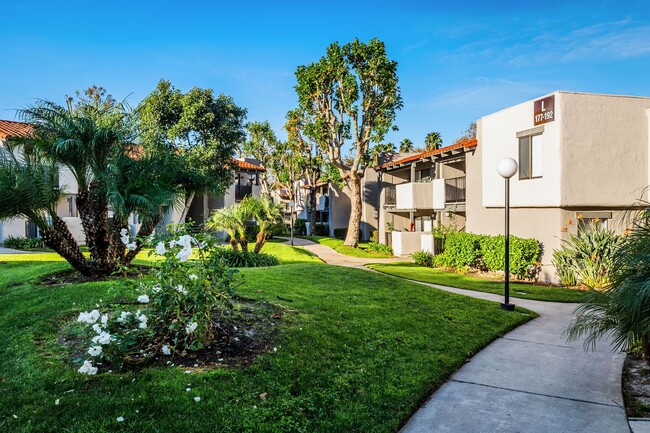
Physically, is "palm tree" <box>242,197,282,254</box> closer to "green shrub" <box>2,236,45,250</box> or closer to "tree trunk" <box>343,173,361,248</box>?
"tree trunk" <box>343,173,361,248</box>

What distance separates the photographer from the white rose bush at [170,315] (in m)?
4.37

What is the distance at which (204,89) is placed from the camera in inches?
1099

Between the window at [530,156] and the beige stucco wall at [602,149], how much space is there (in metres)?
1.09

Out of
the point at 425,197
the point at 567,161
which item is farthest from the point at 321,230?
the point at 567,161

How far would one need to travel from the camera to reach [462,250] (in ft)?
60.1

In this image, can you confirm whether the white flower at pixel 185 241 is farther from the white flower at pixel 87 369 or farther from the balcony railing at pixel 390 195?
the balcony railing at pixel 390 195

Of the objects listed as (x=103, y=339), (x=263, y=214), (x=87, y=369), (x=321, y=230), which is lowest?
(x=87, y=369)

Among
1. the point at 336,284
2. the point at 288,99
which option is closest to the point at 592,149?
the point at 336,284

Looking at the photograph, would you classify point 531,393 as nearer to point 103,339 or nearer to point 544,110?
point 103,339

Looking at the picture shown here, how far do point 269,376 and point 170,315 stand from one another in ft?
4.45

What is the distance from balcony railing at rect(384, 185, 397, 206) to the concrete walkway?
22.0m

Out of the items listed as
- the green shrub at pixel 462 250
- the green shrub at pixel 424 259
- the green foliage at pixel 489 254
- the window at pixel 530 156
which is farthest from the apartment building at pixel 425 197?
the window at pixel 530 156

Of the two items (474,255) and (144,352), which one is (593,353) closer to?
(144,352)

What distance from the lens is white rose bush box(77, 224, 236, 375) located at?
14.3 ft
